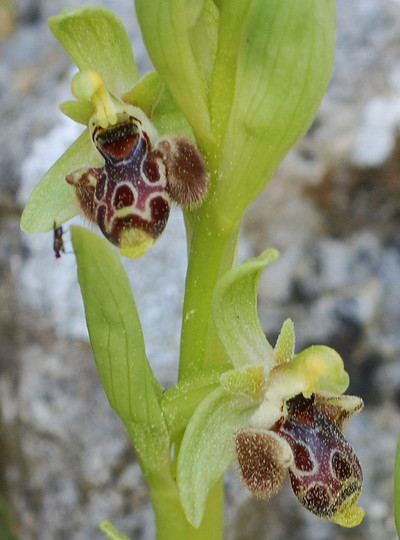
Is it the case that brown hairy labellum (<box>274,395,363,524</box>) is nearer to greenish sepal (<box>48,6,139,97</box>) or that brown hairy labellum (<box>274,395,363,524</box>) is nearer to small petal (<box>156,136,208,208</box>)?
small petal (<box>156,136,208,208</box>)

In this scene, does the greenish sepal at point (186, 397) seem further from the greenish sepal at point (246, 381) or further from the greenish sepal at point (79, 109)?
the greenish sepal at point (79, 109)

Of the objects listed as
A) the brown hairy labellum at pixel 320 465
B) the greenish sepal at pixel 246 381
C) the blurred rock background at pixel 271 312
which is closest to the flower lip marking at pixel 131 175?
the greenish sepal at pixel 246 381

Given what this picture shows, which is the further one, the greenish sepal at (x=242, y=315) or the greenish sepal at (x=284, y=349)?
the greenish sepal at (x=284, y=349)

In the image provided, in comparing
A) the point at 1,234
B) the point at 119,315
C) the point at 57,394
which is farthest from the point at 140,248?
the point at 1,234

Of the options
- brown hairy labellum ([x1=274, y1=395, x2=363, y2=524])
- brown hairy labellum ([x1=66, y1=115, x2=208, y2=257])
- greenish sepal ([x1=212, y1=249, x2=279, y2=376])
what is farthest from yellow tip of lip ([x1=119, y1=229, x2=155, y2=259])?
brown hairy labellum ([x1=274, y1=395, x2=363, y2=524])

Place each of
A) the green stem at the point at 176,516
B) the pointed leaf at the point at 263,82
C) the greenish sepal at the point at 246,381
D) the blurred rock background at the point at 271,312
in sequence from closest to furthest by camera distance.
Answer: the pointed leaf at the point at 263,82, the greenish sepal at the point at 246,381, the green stem at the point at 176,516, the blurred rock background at the point at 271,312

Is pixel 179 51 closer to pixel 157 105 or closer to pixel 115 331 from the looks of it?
pixel 157 105

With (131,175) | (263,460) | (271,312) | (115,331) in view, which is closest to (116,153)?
(131,175)
